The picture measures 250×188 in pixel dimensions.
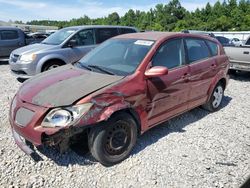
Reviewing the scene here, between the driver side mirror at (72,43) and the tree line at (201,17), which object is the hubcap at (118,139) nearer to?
the driver side mirror at (72,43)

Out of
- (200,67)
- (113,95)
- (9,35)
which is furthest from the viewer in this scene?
(9,35)

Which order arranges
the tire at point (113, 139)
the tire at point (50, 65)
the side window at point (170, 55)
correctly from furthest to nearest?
the tire at point (50, 65) → the side window at point (170, 55) → the tire at point (113, 139)

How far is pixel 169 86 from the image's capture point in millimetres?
→ 4129

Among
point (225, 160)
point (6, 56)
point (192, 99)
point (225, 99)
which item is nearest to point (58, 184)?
point (225, 160)

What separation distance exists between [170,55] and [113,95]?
4.79 ft

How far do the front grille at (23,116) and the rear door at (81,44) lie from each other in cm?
471

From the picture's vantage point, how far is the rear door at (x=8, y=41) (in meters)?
12.7

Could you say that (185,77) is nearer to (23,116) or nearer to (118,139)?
(118,139)

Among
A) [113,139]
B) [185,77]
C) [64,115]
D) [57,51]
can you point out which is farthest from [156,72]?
[57,51]

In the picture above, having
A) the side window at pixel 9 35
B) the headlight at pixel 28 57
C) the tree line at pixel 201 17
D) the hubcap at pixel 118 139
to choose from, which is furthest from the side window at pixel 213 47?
the tree line at pixel 201 17

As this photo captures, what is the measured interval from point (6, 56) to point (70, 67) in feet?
32.5

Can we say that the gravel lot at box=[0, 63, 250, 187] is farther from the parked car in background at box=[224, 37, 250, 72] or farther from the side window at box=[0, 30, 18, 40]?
the side window at box=[0, 30, 18, 40]

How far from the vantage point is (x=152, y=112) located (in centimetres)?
393

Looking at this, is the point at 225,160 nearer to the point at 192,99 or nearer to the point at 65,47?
the point at 192,99
